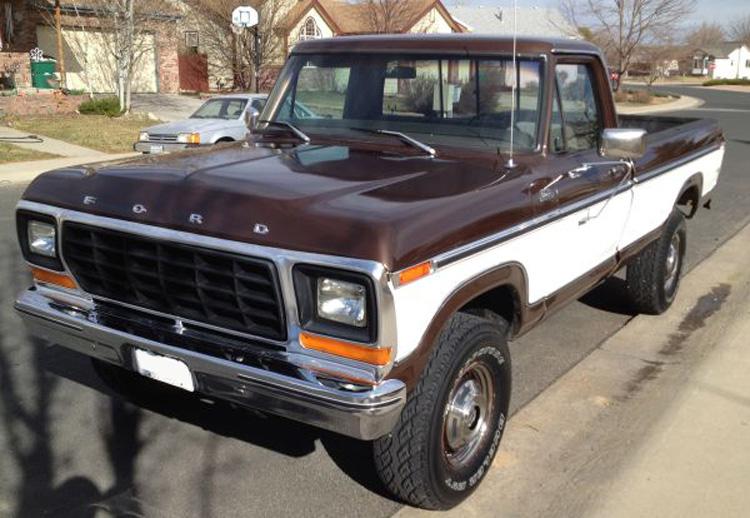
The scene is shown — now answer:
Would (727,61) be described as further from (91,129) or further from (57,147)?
(57,147)

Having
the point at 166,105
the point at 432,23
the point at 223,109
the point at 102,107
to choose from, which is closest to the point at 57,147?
the point at 223,109

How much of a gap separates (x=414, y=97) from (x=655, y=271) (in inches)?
93.9

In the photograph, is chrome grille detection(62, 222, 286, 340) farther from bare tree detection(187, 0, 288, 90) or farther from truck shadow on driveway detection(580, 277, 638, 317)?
bare tree detection(187, 0, 288, 90)

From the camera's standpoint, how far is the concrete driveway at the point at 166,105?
76.6ft

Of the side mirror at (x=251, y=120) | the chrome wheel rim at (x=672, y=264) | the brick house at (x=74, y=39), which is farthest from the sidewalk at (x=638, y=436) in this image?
the brick house at (x=74, y=39)

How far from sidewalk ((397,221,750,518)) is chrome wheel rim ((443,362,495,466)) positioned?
0.73 ft

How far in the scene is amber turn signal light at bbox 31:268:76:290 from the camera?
3404mm

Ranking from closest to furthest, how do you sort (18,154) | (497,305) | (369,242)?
(369,242) → (497,305) → (18,154)

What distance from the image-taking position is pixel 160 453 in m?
3.60

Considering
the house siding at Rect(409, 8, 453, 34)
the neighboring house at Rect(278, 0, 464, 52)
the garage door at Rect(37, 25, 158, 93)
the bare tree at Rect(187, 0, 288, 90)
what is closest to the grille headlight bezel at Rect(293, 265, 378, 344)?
the bare tree at Rect(187, 0, 288, 90)

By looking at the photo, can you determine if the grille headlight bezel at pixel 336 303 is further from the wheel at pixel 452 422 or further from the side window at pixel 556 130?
the side window at pixel 556 130

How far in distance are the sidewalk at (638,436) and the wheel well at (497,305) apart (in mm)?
672

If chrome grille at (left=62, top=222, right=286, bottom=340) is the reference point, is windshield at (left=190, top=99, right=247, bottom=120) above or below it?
above

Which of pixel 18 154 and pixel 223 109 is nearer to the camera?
pixel 223 109
